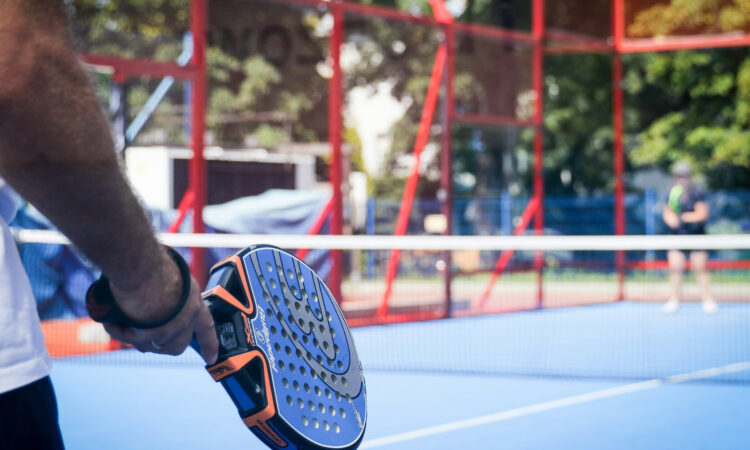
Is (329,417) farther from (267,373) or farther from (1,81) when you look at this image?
(1,81)

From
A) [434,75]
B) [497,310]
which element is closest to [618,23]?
[434,75]

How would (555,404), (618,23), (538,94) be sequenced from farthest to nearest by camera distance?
1. (618,23)
2. (538,94)
3. (555,404)

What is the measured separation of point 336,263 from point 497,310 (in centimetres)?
273

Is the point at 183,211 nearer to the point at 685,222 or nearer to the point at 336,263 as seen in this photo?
the point at 336,263

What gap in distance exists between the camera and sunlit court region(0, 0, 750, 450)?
106cm

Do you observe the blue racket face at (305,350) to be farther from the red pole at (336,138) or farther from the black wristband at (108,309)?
the red pole at (336,138)

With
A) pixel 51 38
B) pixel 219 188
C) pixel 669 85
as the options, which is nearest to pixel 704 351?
pixel 219 188

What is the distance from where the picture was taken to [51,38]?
0.86 meters

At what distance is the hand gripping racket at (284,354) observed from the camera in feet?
4.12

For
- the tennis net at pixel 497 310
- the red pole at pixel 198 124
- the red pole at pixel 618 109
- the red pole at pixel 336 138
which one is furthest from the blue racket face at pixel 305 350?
the red pole at pixel 618 109

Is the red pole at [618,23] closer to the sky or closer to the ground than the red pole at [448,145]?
closer to the sky

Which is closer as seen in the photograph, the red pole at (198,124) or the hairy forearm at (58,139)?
the hairy forearm at (58,139)

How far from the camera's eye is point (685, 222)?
11.1 m

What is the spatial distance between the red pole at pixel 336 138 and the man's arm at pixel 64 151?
25.9 ft
